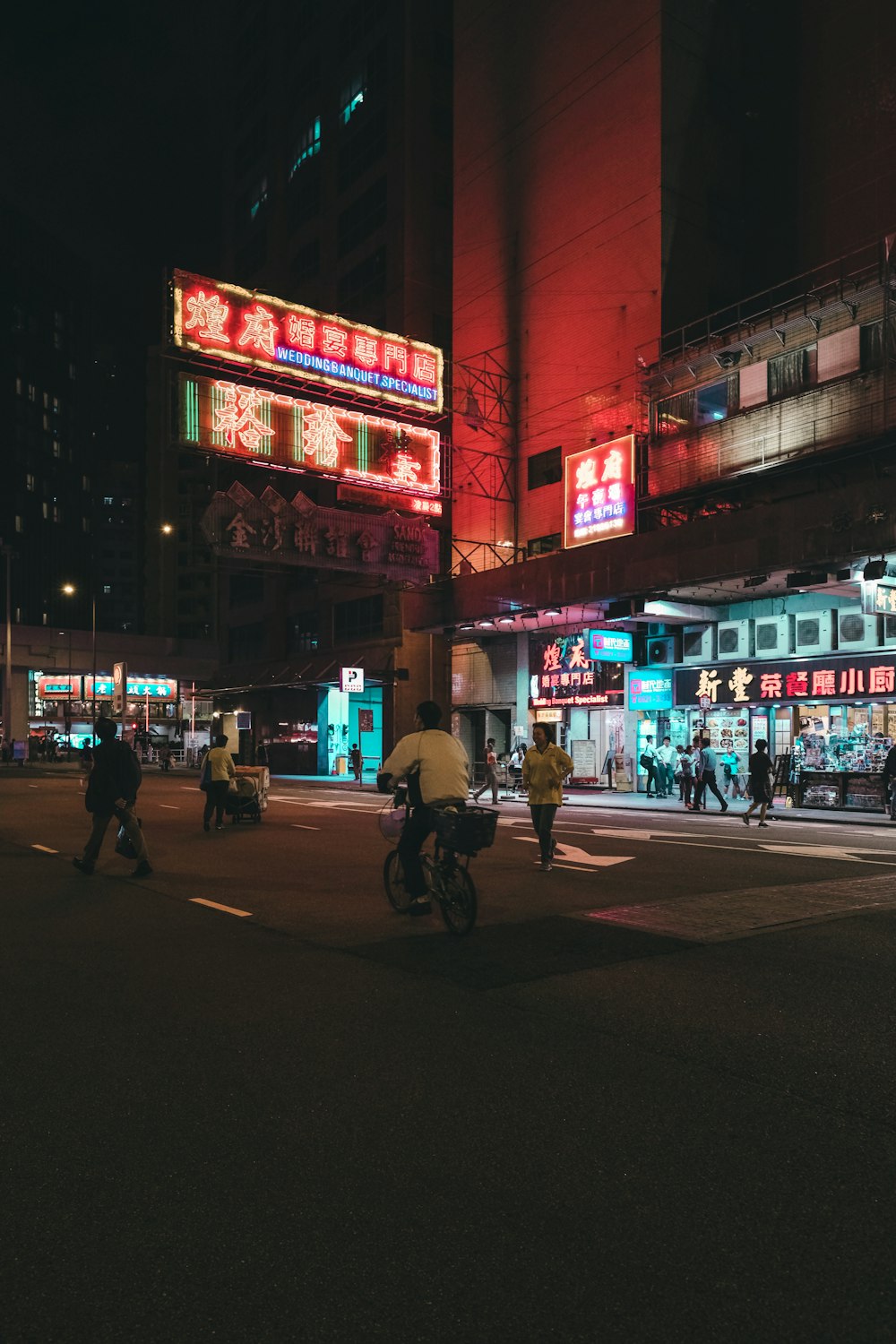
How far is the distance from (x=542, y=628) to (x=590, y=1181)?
32.4 metres

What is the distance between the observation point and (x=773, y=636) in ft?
92.9

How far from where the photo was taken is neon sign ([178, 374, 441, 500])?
92.7 feet

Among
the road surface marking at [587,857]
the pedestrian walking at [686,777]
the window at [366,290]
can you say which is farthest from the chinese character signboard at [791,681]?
the window at [366,290]

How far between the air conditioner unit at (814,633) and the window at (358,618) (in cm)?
2095

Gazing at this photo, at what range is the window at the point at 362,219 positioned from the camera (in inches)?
1837

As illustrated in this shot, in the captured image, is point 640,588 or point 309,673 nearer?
point 640,588

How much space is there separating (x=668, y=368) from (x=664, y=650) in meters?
8.63

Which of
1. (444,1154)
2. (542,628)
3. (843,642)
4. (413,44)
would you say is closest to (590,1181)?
(444,1154)

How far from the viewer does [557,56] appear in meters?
35.7

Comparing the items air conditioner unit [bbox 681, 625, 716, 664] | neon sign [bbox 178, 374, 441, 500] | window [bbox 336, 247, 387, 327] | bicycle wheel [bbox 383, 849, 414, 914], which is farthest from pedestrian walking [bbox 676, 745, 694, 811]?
window [bbox 336, 247, 387, 327]

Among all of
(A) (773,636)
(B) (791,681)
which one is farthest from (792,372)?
(B) (791,681)

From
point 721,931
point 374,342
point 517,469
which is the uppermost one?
point 374,342

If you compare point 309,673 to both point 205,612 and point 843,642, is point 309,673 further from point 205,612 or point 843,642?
point 205,612

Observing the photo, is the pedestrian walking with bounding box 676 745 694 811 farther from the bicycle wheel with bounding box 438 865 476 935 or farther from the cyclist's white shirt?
the bicycle wheel with bounding box 438 865 476 935
